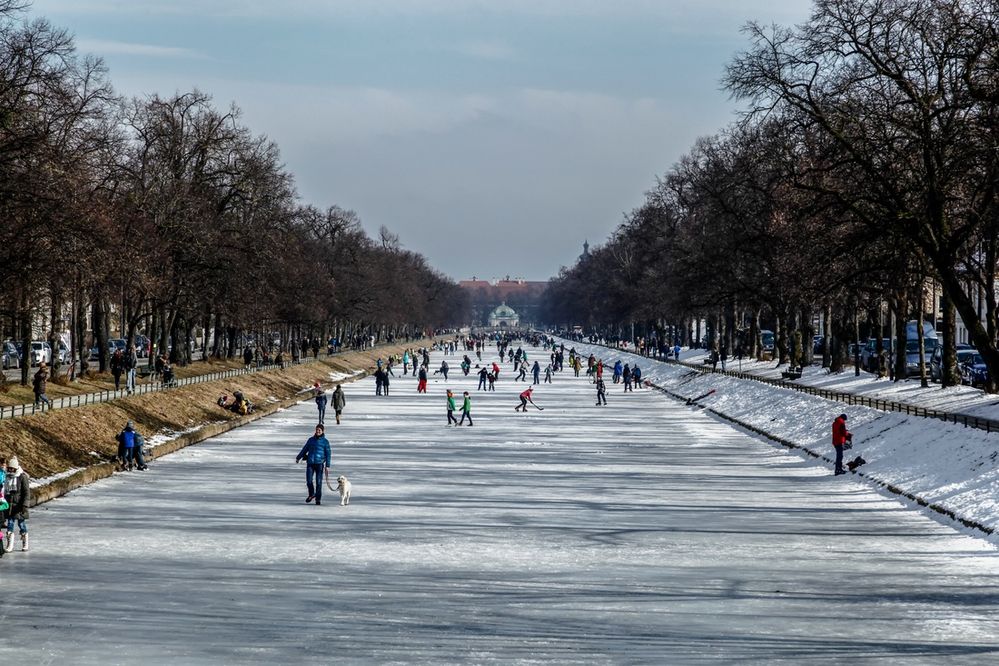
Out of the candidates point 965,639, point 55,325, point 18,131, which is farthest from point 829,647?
point 55,325

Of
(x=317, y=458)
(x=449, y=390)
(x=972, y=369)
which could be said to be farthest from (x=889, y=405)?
(x=317, y=458)

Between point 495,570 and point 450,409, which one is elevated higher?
point 450,409

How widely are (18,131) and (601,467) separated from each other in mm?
16721

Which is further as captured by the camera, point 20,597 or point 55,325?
point 55,325

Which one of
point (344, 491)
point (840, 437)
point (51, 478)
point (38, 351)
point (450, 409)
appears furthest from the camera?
point (38, 351)

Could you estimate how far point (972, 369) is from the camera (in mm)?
58250

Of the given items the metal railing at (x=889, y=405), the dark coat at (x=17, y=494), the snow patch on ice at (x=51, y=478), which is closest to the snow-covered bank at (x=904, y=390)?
the metal railing at (x=889, y=405)

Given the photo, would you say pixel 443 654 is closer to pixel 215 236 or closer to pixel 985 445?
pixel 985 445

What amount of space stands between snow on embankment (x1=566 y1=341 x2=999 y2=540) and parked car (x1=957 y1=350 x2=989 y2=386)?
24.9 feet

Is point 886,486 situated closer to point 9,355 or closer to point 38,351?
point 9,355

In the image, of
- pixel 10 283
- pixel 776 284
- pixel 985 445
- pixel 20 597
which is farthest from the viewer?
pixel 776 284

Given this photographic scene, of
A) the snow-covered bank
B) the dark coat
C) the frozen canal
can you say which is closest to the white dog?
the frozen canal

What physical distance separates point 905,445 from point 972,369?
2635 cm

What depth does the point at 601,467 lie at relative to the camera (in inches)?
1406
